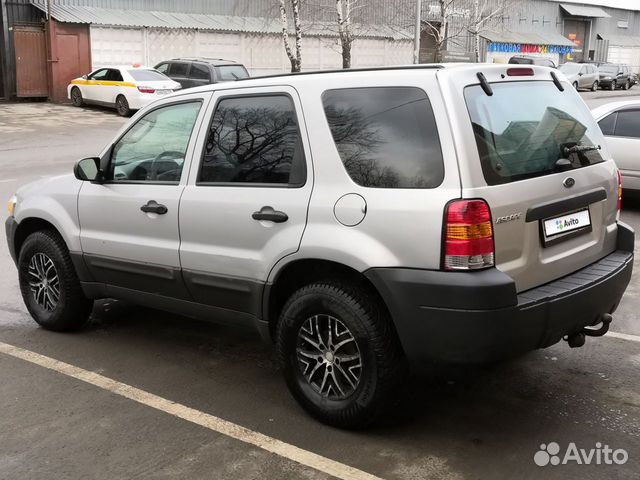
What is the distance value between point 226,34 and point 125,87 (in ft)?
36.2

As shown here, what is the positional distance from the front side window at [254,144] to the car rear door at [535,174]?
963 mm

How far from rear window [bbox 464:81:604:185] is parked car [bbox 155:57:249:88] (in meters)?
19.3

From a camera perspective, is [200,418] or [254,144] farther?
[254,144]

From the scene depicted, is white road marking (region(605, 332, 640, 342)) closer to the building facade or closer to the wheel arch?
the wheel arch

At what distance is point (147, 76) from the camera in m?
23.5

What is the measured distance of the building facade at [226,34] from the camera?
2753cm

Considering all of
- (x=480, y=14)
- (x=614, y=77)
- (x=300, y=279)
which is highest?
(x=480, y=14)

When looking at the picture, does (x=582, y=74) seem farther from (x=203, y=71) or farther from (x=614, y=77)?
(x=203, y=71)

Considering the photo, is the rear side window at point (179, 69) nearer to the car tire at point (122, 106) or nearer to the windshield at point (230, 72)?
the windshield at point (230, 72)

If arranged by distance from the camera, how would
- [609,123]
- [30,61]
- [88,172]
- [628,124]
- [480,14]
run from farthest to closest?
[480,14], [30,61], [609,123], [628,124], [88,172]

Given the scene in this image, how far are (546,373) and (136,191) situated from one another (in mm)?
2878

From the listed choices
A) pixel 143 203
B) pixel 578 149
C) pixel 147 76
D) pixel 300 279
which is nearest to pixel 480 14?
pixel 147 76

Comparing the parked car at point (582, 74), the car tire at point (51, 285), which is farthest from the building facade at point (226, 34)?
the car tire at point (51, 285)

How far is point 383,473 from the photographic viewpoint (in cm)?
346
